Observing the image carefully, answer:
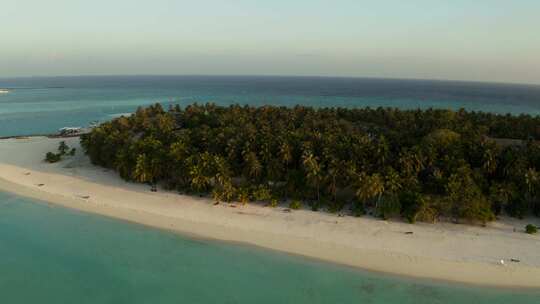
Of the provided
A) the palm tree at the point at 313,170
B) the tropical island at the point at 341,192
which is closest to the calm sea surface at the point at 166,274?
the tropical island at the point at 341,192

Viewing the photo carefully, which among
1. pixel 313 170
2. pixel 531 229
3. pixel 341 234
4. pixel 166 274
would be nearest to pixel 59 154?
pixel 166 274

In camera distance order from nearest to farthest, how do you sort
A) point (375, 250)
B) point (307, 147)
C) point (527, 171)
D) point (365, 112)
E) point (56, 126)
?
1. point (375, 250)
2. point (527, 171)
3. point (307, 147)
4. point (365, 112)
5. point (56, 126)

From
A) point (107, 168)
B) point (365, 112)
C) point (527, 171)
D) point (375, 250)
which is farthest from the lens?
point (365, 112)

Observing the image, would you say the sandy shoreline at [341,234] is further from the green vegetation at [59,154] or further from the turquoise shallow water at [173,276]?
the green vegetation at [59,154]

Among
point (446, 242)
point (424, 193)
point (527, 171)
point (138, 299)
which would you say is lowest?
point (138, 299)

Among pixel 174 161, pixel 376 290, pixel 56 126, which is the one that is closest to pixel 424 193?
pixel 376 290

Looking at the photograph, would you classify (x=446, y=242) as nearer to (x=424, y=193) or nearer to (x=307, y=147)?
(x=424, y=193)
